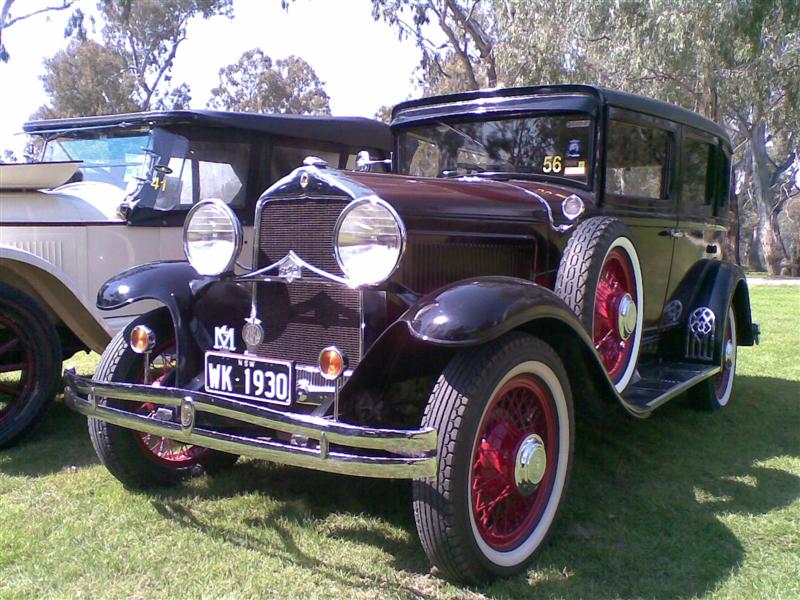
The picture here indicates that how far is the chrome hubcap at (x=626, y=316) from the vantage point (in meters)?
3.64

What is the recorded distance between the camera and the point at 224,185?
17.6 feet

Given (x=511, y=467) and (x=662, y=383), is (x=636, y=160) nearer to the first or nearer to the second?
(x=662, y=383)

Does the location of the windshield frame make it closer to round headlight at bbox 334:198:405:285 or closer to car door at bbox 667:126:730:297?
car door at bbox 667:126:730:297

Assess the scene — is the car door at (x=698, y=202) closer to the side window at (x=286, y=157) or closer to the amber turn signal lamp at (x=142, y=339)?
the side window at (x=286, y=157)

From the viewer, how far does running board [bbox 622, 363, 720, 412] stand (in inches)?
140

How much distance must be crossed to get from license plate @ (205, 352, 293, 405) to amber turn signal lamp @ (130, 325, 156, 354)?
1.30 feet

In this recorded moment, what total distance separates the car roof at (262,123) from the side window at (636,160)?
2.45 meters

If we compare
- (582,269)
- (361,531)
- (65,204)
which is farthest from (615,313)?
(65,204)

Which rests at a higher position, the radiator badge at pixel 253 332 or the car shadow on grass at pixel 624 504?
the radiator badge at pixel 253 332

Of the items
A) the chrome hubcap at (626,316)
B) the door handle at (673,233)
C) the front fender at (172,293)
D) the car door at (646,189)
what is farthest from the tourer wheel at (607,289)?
the front fender at (172,293)

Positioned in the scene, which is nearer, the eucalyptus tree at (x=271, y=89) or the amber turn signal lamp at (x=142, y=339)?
the amber turn signal lamp at (x=142, y=339)

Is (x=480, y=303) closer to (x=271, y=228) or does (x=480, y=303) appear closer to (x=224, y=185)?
(x=271, y=228)

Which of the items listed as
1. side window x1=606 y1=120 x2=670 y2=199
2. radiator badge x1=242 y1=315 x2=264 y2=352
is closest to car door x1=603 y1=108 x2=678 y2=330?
side window x1=606 y1=120 x2=670 y2=199

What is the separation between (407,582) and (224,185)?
3587 mm
